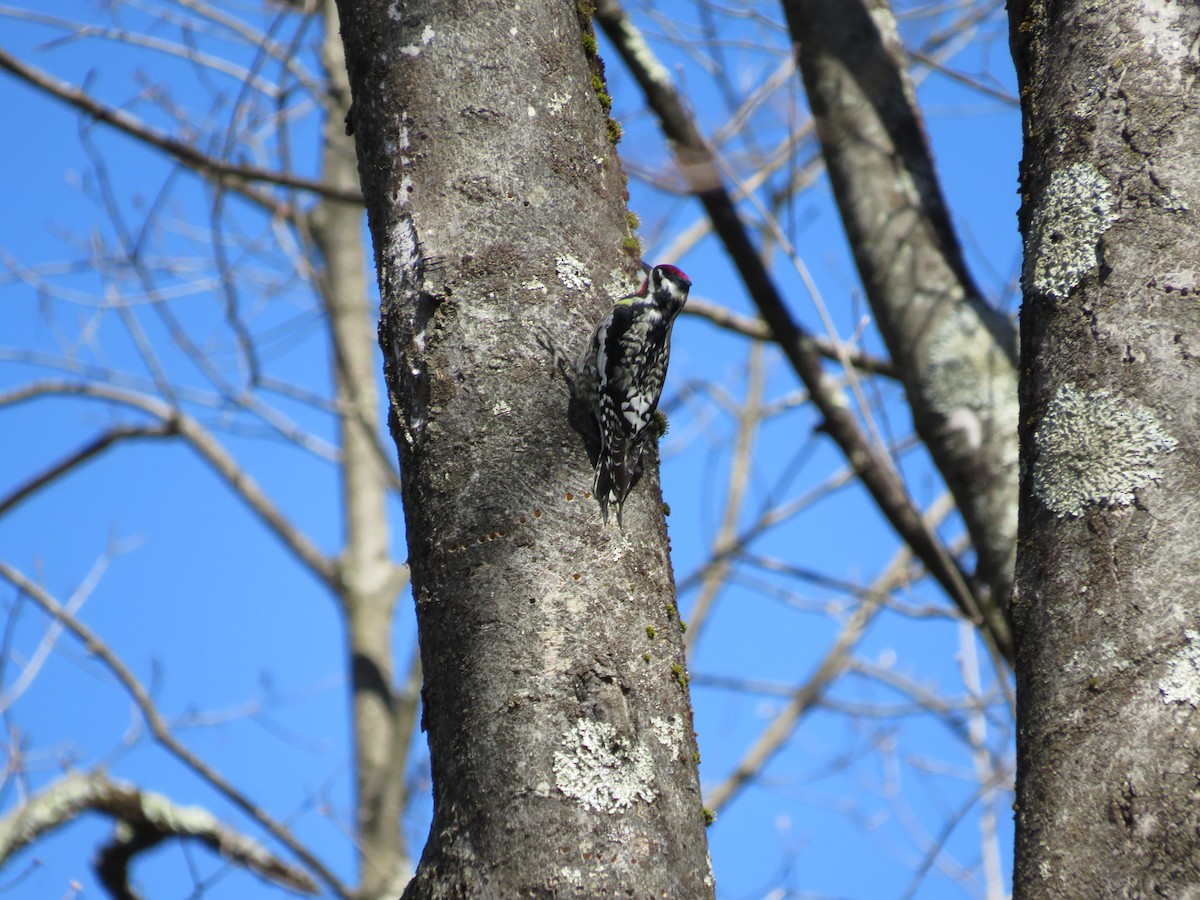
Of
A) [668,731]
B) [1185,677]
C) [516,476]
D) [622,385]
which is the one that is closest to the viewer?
[1185,677]

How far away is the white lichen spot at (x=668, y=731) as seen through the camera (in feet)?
5.34

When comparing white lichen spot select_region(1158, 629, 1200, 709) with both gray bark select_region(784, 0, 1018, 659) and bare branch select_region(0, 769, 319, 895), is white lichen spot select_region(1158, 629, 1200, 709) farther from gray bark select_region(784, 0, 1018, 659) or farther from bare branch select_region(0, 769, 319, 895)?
bare branch select_region(0, 769, 319, 895)

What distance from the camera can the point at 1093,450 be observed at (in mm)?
1701

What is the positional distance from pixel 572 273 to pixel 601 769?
0.80 meters

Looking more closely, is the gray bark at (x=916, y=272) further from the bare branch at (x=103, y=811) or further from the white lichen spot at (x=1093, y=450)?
the bare branch at (x=103, y=811)

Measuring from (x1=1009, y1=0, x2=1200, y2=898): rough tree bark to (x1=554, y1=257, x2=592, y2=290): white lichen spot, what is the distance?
0.71m

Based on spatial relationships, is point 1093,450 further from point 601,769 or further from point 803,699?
point 803,699

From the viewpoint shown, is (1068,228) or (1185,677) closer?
(1185,677)

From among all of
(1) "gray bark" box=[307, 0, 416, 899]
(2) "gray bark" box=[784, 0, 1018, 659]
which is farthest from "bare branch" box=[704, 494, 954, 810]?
(2) "gray bark" box=[784, 0, 1018, 659]

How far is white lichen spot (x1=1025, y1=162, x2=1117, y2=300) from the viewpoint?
5.93 feet

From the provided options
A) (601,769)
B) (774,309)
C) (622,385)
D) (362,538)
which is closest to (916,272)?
(774,309)

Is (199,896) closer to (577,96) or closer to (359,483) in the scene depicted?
(577,96)

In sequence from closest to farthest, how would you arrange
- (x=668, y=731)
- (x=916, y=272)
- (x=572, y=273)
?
(x=668, y=731) < (x=572, y=273) < (x=916, y=272)

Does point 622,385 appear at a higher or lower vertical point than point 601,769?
higher
